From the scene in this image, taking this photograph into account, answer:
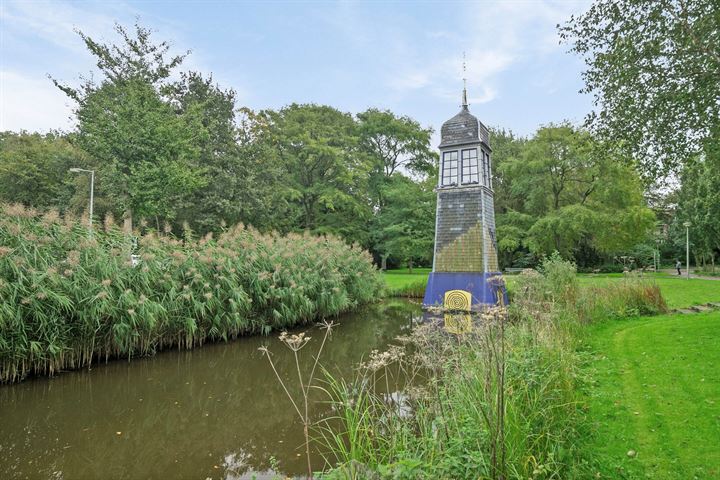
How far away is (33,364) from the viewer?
632 centimetres

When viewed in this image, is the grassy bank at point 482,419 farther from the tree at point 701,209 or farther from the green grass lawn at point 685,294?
the tree at point 701,209

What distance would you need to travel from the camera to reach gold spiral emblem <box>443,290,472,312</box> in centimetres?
1297

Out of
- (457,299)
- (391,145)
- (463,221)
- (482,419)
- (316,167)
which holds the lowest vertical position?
(457,299)

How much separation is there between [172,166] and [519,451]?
17186 millimetres

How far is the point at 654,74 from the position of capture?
5.96 m

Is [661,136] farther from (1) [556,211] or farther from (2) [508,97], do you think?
(1) [556,211]

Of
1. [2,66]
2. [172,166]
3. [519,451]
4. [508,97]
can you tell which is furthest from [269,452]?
[172,166]

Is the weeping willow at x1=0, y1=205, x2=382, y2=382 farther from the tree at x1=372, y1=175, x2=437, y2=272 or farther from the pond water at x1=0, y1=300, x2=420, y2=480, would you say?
the tree at x1=372, y1=175, x2=437, y2=272

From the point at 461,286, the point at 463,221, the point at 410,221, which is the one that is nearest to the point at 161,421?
the point at 461,286

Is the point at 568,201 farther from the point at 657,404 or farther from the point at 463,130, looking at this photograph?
the point at 657,404

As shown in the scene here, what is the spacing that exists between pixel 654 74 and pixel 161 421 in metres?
8.55

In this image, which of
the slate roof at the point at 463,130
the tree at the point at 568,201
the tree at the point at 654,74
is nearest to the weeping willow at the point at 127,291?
the slate roof at the point at 463,130

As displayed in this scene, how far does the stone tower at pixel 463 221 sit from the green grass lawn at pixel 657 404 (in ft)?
21.4

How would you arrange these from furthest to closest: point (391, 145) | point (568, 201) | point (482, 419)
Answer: point (391, 145) < point (568, 201) < point (482, 419)
